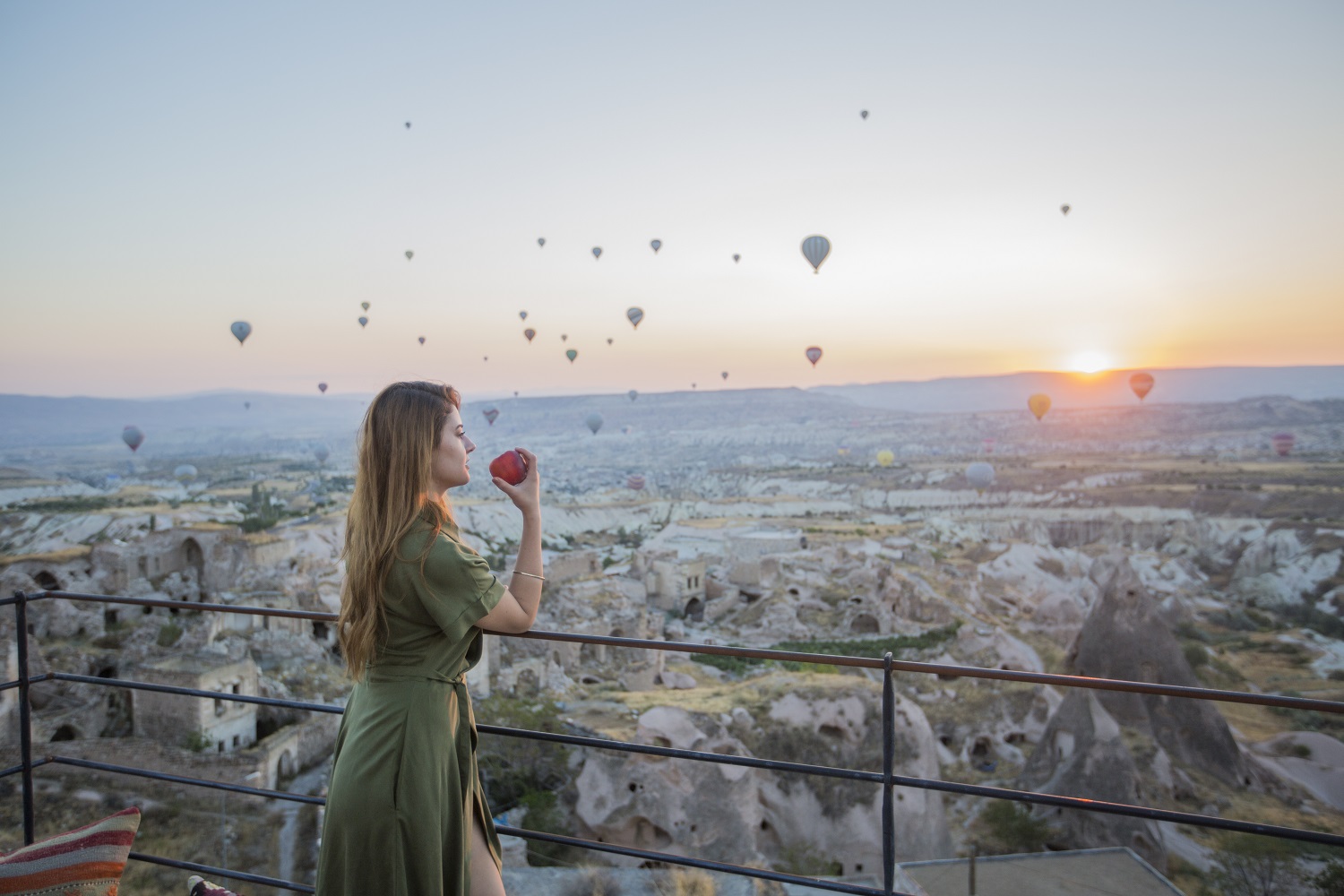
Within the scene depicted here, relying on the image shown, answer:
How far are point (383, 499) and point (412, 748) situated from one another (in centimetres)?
47

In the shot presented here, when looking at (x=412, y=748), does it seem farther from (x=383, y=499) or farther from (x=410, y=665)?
(x=383, y=499)

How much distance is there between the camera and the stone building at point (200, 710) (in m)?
12.9

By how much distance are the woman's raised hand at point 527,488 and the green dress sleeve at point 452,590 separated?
0.21 metres

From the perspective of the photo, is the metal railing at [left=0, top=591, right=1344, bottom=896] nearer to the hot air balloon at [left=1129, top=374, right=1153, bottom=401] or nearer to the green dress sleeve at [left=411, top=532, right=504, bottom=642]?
the green dress sleeve at [left=411, top=532, right=504, bottom=642]

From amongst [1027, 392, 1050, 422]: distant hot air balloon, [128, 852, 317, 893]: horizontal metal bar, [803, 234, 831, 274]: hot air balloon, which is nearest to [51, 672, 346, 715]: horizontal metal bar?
[128, 852, 317, 893]: horizontal metal bar

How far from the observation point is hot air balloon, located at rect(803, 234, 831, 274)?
85.3 ft

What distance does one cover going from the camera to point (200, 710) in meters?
12.9

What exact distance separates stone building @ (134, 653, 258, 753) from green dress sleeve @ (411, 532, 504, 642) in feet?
41.8

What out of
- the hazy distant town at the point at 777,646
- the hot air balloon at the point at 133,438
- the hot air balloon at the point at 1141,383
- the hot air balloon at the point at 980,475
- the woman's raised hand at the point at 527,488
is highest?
the hot air balloon at the point at 1141,383

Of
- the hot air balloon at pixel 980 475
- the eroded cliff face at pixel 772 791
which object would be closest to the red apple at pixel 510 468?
the eroded cliff face at pixel 772 791

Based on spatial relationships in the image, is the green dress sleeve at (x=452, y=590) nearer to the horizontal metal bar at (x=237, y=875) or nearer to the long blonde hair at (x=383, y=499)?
the long blonde hair at (x=383, y=499)

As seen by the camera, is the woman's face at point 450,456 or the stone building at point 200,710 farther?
Answer: the stone building at point 200,710

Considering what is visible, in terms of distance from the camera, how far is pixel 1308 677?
24.5m

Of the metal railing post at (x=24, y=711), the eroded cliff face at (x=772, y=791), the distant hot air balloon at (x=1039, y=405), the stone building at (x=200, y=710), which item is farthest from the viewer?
the distant hot air balloon at (x=1039, y=405)
